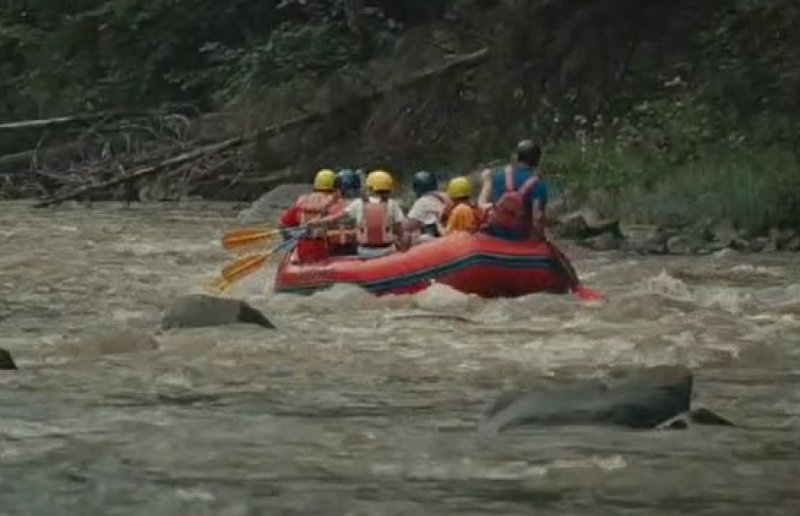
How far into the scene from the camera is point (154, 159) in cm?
2827

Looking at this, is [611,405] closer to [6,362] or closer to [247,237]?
[6,362]

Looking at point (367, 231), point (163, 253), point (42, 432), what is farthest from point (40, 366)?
point (163, 253)

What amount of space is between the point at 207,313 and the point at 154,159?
1652cm

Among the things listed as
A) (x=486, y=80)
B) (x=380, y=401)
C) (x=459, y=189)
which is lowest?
(x=380, y=401)

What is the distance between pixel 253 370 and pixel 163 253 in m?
9.01

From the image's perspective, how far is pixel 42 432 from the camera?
8227mm

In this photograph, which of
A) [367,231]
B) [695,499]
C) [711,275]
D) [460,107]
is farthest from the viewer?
[460,107]

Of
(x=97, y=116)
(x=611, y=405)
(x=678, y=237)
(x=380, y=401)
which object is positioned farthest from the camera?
(x=97, y=116)

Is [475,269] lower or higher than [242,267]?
higher

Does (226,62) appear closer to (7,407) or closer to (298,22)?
(298,22)

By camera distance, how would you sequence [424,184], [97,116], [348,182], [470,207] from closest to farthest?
[470,207] < [424,184] < [348,182] < [97,116]

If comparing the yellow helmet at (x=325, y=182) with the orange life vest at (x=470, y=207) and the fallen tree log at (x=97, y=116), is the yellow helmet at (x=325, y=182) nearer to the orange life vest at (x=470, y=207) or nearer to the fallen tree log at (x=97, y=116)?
the orange life vest at (x=470, y=207)

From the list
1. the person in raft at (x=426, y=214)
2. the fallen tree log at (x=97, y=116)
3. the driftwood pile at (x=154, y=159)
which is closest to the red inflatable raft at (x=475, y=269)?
the person in raft at (x=426, y=214)

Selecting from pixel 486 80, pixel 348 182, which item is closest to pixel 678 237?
pixel 348 182
